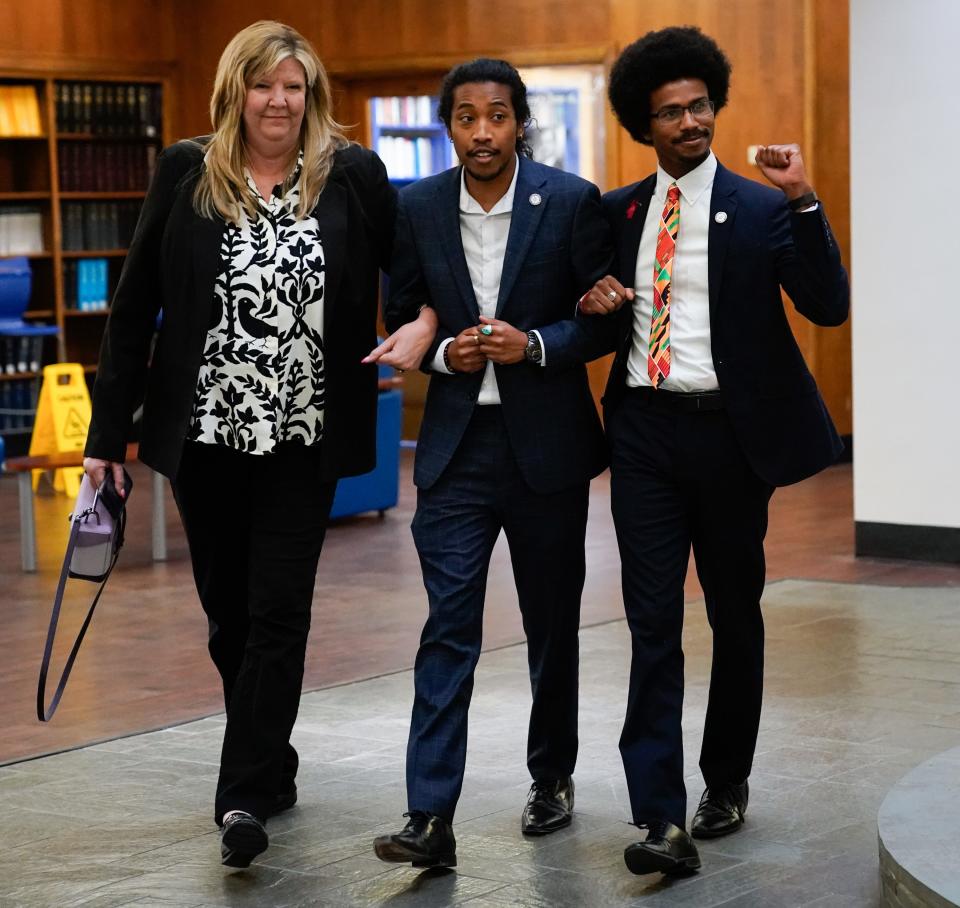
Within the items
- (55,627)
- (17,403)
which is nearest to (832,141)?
(17,403)

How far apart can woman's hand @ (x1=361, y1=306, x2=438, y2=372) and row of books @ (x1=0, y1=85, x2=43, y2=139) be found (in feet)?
31.5

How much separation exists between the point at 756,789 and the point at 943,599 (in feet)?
8.94

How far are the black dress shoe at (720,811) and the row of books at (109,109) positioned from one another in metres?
10.3

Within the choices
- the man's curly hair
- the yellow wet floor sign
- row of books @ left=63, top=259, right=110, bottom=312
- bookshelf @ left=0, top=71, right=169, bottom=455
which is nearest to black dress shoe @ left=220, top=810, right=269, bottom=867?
the man's curly hair

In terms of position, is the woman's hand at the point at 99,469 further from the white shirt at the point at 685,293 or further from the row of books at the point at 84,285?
the row of books at the point at 84,285

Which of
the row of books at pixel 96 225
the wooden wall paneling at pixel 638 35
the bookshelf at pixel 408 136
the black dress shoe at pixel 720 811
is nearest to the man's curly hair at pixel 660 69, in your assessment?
the black dress shoe at pixel 720 811

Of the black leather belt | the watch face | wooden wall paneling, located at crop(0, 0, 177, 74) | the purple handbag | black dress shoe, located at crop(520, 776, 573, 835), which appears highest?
wooden wall paneling, located at crop(0, 0, 177, 74)

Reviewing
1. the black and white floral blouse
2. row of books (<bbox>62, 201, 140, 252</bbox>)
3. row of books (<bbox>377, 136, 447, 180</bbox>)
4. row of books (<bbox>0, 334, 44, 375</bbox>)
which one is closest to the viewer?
the black and white floral blouse

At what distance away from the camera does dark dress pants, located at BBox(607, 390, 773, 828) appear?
364 cm

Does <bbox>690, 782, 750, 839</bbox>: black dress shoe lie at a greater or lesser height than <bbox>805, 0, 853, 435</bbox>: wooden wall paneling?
lesser

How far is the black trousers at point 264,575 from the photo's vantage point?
3785 mm

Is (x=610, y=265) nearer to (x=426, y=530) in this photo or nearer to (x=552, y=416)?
(x=552, y=416)

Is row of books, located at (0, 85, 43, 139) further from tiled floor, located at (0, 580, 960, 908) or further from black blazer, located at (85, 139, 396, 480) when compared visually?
black blazer, located at (85, 139, 396, 480)

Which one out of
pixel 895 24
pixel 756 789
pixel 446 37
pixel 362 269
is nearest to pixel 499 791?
pixel 756 789
